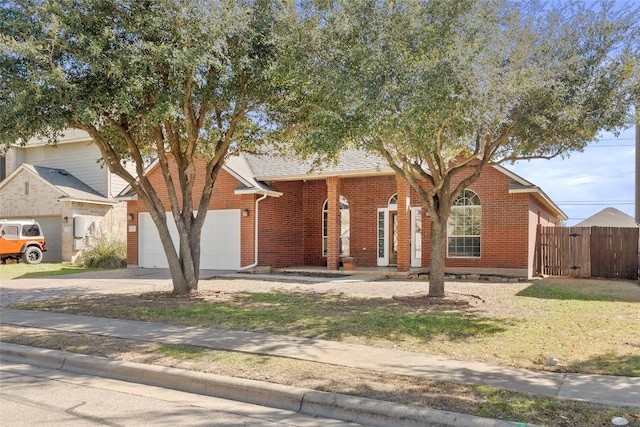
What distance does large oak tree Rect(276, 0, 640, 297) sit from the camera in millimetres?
9445

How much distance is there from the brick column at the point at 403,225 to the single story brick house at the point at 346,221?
0.11 ft

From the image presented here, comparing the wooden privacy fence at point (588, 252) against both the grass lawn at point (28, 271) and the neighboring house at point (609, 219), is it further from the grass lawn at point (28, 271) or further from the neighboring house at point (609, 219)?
the grass lawn at point (28, 271)

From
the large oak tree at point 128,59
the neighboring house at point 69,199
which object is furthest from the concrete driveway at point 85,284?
the neighboring house at point 69,199

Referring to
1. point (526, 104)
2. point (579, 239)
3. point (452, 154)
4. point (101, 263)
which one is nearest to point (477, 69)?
point (526, 104)

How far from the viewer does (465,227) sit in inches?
730

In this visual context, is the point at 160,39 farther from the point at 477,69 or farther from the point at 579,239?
the point at 579,239

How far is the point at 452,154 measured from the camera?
47.0ft

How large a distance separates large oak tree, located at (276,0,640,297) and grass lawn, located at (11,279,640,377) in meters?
3.33

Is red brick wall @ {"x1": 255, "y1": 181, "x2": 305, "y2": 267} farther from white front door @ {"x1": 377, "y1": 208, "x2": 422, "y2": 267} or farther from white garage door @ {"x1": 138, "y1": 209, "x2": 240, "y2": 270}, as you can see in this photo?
white front door @ {"x1": 377, "y1": 208, "x2": 422, "y2": 267}

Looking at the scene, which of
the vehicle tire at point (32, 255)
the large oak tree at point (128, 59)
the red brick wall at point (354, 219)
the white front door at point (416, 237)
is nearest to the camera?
the large oak tree at point (128, 59)

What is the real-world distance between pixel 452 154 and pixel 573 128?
4203 mm

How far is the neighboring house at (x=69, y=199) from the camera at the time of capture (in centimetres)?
2658

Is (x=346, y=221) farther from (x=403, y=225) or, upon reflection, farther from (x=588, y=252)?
(x=588, y=252)

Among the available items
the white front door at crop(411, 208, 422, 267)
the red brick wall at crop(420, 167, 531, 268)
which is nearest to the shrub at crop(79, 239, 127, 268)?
the white front door at crop(411, 208, 422, 267)
